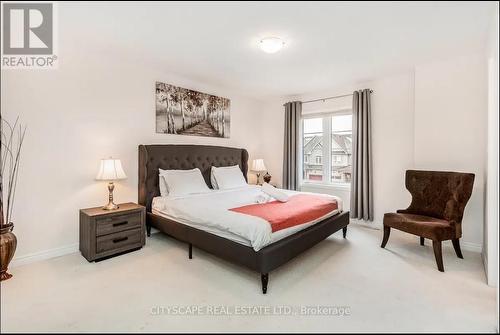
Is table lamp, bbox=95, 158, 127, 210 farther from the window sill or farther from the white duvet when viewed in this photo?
the window sill

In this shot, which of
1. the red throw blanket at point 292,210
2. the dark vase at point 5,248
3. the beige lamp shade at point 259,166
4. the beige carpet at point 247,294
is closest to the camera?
the beige carpet at point 247,294

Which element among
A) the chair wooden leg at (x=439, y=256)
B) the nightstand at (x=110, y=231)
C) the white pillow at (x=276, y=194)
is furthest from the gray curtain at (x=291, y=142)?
the nightstand at (x=110, y=231)

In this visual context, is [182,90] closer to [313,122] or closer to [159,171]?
[159,171]

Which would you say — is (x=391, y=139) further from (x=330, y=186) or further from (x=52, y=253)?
(x=52, y=253)

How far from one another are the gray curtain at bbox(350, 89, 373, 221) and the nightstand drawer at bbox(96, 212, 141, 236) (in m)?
3.49

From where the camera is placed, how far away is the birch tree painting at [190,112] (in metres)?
3.86

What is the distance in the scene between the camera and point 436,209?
3104 mm

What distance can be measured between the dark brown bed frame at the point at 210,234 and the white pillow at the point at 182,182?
0.21m

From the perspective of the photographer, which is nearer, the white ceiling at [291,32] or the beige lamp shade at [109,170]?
the white ceiling at [291,32]

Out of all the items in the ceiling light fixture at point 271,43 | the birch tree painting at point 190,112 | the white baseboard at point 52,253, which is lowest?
the white baseboard at point 52,253

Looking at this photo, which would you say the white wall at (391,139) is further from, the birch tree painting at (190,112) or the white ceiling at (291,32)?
the birch tree painting at (190,112)

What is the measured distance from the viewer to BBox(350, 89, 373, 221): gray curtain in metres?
4.08

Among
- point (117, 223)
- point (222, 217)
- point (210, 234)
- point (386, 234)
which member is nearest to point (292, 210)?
point (222, 217)

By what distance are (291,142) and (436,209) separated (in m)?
2.70
